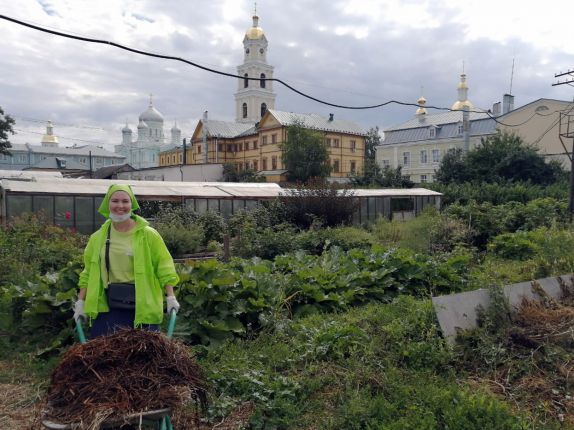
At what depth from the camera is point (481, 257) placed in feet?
35.4

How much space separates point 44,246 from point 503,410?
832cm

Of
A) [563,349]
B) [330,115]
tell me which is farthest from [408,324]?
[330,115]

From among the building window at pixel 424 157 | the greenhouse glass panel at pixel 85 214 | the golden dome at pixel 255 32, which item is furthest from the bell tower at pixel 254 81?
the greenhouse glass panel at pixel 85 214

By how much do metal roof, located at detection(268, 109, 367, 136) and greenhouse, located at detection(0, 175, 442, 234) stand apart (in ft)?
92.7

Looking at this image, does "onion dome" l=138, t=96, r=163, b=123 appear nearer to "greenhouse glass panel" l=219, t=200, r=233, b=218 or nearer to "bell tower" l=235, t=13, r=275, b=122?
"bell tower" l=235, t=13, r=275, b=122

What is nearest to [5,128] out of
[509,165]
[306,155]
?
[306,155]

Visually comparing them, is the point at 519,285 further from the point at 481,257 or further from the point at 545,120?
the point at 545,120

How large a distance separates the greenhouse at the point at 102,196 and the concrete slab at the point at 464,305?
11896 millimetres

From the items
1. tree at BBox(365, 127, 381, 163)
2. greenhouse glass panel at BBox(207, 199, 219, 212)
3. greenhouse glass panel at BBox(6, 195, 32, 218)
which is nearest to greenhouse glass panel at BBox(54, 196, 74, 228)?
greenhouse glass panel at BBox(6, 195, 32, 218)

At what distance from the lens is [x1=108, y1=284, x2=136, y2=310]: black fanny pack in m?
3.52

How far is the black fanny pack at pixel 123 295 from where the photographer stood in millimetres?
3523

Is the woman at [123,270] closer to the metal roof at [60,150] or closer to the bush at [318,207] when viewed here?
the bush at [318,207]

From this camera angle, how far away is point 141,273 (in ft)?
11.4

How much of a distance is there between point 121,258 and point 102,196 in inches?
508
